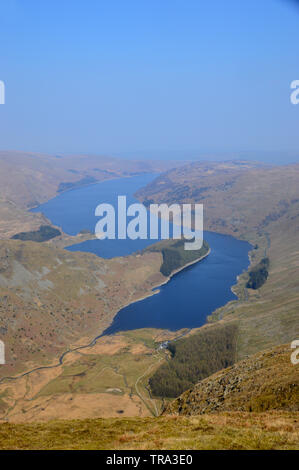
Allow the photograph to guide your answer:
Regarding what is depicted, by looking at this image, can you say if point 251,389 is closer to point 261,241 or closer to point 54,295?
point 54,295

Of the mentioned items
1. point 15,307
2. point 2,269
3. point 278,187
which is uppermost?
point 278,187

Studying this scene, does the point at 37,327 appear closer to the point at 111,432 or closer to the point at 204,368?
the point at 204,368

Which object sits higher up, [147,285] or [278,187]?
[278,187]

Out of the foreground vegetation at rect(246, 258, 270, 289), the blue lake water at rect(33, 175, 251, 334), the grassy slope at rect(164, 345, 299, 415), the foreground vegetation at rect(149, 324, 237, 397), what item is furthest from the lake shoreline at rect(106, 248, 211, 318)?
the grassy slope at rect(164, 345, 299, 415)

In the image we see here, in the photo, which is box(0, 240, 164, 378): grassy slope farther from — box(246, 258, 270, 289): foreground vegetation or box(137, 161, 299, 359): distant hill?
box(137, 161, 299, 359): distant hill

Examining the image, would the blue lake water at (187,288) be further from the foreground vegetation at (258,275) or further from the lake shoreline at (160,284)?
the foreground vegetation at (258,275)
